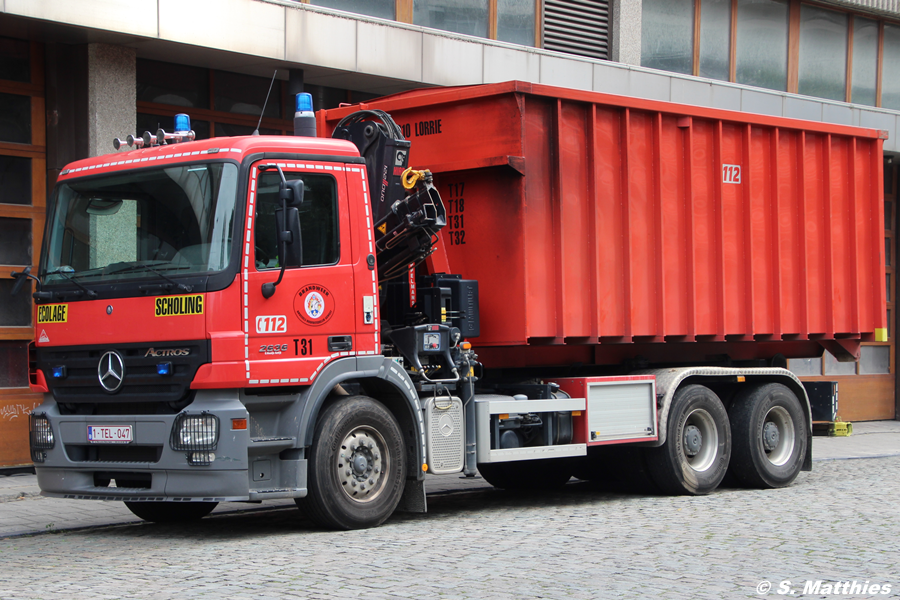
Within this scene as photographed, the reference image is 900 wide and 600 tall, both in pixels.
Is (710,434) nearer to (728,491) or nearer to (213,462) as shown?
(728,491)

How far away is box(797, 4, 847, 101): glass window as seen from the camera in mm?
20891

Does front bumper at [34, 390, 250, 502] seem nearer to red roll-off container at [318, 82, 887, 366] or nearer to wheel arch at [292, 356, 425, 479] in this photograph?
wheel arch at [292, 356, 425, 479]

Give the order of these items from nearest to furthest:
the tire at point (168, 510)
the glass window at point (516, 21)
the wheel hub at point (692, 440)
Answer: the tire at point (168, 510)
the wheel hub at point (692, 440)
the glass window at point (516, 21)

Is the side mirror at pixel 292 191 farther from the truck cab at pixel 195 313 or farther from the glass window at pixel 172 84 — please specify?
the glass window at pixel 172 84

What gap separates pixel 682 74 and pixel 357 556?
43.1 ft

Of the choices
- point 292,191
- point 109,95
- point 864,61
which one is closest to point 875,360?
point 864,61

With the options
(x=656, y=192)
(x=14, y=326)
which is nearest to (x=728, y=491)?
(x=656, y=192)

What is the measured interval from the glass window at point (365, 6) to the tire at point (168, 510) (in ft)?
22.9

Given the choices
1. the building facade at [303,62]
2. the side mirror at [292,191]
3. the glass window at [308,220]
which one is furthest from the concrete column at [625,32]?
the side mirror at [292,191]

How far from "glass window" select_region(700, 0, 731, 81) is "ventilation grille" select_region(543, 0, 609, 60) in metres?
2.30

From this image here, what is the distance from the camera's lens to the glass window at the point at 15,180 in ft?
42.2

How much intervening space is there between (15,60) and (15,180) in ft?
4.27

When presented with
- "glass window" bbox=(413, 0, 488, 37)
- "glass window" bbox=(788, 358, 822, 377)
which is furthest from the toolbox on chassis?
"glass window" bbox=(788, 358, 822, 377)

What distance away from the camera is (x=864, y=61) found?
2183 cm
